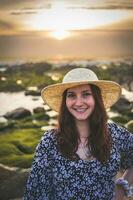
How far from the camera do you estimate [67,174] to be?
1373mm

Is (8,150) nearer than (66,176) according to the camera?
No

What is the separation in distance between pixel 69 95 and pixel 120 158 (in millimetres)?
257

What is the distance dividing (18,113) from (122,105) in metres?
0.81

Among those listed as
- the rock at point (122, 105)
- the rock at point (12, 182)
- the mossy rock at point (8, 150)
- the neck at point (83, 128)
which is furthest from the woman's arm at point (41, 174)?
the rock at point (122, 105)

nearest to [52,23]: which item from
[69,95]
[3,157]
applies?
[3,157]

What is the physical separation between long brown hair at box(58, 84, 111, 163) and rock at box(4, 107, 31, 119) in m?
2.06

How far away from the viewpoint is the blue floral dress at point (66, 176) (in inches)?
54.2

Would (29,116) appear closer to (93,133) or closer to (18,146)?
(18,146)

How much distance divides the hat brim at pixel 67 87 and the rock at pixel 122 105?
1928mm

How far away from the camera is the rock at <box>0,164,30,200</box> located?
332 centimetres

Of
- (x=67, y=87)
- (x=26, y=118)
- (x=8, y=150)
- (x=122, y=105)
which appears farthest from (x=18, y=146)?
(x=67, y=87)

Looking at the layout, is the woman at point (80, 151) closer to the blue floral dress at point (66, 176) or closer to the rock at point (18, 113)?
the blue floral dress at point (66, 176)

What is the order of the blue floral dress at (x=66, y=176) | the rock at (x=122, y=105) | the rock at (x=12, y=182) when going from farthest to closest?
the rock at (x=122, y=105) → the rock at (x=12, y=182) → the blue floral dress at (x=66, y=176)

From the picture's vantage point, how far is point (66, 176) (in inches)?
54.1
